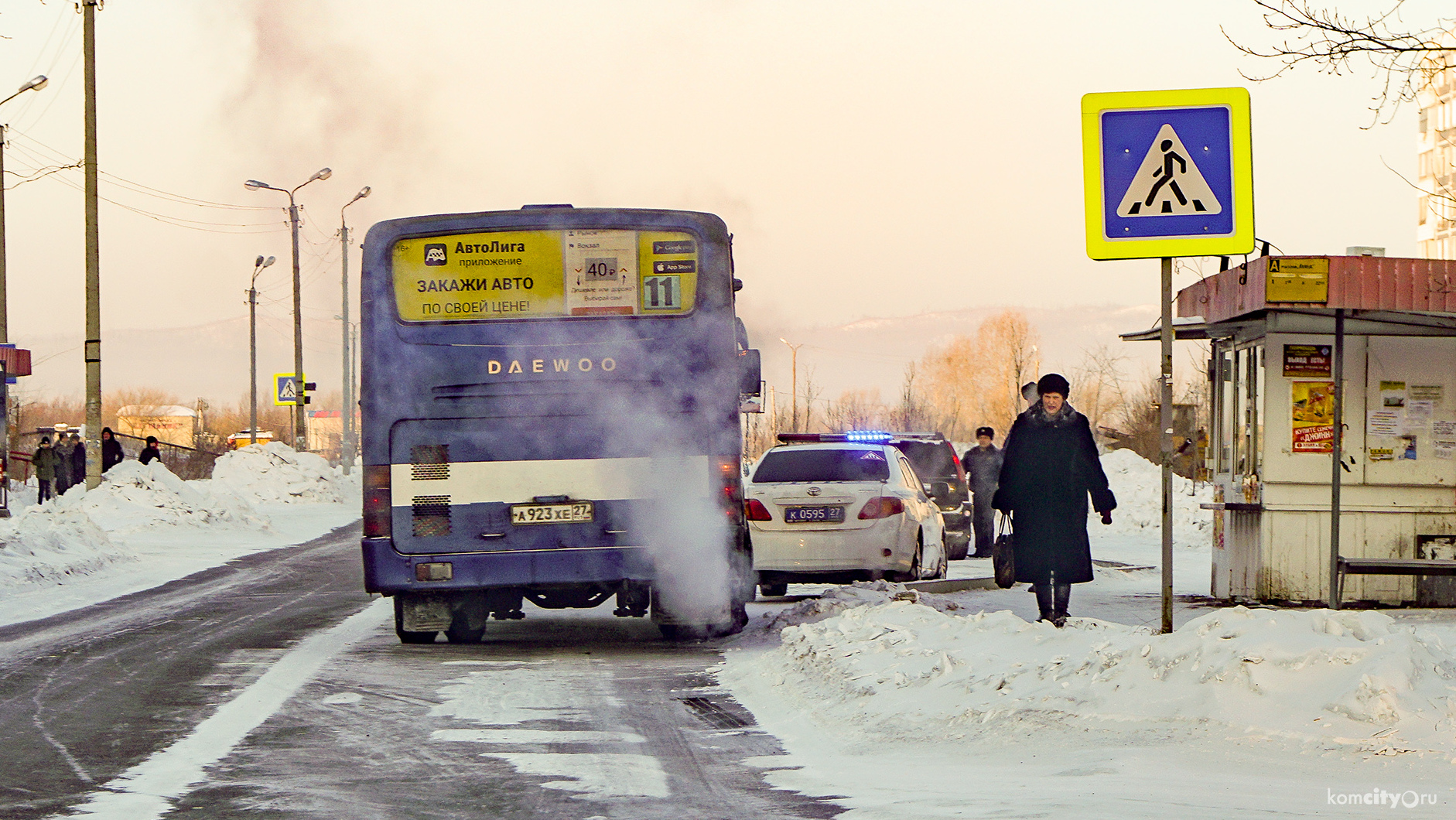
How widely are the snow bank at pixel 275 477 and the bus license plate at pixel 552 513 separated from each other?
3535 cm

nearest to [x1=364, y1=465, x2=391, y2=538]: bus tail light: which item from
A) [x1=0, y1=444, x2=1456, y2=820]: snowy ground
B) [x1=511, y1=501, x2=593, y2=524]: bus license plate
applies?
[x1=511, y1=501, x2=593, y2=524]: bus license plate

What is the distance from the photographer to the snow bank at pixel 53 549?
61.3 feet

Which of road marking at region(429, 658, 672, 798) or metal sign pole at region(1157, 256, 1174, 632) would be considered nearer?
road marking at region(429, 658, 672, 798)

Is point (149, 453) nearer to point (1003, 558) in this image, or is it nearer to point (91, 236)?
point (91, 236)

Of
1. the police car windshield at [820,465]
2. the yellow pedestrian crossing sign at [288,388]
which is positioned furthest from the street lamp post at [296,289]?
the police car windshield at [820,465]

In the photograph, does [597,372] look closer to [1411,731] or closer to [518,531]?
[518,531]

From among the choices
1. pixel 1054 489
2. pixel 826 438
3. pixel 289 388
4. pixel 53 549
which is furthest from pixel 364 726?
pixel 289 388

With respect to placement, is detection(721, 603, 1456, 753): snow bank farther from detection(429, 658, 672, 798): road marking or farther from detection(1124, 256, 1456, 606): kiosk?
detection(1124, 256, 1456, 606): kiosk

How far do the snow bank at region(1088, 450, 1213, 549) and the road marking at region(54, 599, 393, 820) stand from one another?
17.2 m

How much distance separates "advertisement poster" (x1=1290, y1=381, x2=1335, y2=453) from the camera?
14.0m

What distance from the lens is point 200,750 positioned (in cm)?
745

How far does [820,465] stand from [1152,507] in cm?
1665

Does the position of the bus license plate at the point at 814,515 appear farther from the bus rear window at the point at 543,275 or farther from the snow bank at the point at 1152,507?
the snow bank at the point at 1152,507

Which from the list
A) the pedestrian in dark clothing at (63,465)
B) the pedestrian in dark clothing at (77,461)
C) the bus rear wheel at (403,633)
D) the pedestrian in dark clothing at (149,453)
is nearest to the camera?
the bus rear wheel at (403,633)
